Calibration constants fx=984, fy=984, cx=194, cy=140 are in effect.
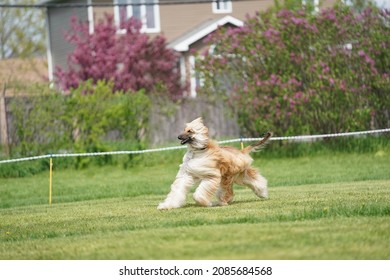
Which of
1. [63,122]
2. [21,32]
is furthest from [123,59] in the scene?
[21,32]

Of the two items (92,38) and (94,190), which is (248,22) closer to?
(94,190)

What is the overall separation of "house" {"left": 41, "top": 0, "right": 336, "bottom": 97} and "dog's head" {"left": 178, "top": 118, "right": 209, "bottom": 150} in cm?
Result: 2340

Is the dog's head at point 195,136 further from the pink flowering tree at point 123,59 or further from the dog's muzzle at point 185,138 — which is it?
the pink flowering tree at point 123,59

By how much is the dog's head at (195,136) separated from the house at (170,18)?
2340 centimetres

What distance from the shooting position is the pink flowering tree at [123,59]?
123ft

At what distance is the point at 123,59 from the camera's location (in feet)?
123

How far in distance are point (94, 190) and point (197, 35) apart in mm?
19504

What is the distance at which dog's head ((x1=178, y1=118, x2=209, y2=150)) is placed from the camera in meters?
14.2

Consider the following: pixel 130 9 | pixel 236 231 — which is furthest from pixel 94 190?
pixel 130 9

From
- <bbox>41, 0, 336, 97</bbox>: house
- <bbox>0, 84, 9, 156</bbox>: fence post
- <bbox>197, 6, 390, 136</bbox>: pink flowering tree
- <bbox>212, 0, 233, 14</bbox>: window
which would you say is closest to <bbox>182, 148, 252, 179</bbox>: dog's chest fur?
<bbox>197, 6, 390, 136</bbox>: pink flowering tree

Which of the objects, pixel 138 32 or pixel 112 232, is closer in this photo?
pixel 112 232

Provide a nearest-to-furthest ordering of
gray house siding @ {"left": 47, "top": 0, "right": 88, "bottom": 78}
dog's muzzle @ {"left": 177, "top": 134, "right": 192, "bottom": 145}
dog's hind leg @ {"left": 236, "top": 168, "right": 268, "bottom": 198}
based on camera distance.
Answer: dog's muzzle @ {"left": 177, "top": 134, "right": 192, "bottom": 145}, dog's hind leg @ {"left": 236, "top": 168, "right": 268, "bottom": 198}, gray house siding @ {"left": 47, "top": 0, "right": 88, "bottom": 78}

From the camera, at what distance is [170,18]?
136ft

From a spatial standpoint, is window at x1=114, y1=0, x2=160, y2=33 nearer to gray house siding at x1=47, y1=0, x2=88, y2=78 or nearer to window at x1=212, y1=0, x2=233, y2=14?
gray house siding at x1=47, y1=0, x2=88, y2=78
